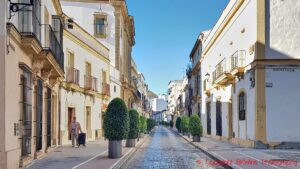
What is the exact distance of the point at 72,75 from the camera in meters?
25.5

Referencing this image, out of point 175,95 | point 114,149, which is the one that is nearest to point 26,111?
point 114,149

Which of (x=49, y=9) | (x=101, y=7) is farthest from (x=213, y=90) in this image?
(x=49, y=9)

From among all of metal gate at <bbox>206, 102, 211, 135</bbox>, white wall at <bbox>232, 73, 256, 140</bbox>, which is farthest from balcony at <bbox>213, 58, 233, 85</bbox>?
metal gate at <bbox>206, 102, 211, 135</bbox>

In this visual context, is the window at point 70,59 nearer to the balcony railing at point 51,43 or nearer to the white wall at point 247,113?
the balcony railing at point 51,43

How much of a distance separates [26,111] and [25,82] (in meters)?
0.89

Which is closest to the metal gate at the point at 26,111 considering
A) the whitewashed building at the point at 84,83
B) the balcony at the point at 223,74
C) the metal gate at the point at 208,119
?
the whitewashed building at the point at 84,83

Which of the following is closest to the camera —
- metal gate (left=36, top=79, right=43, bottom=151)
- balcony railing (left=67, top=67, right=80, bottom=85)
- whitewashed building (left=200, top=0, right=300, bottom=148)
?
metal gate (left=36, top=79, right=43, bottom=151)

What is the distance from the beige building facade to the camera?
10961 mm

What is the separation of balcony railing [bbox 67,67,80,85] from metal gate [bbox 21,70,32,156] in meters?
10.6

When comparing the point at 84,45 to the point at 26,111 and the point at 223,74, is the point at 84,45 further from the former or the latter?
the point at 26,111

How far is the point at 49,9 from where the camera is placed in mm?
19375

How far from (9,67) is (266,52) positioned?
1312 cm

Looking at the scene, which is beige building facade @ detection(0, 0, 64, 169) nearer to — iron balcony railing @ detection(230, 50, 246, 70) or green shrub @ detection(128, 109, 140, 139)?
green shrub @ detection(128, 109, 140, 139)

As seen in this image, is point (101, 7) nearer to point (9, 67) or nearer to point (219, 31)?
point (219, 31)
